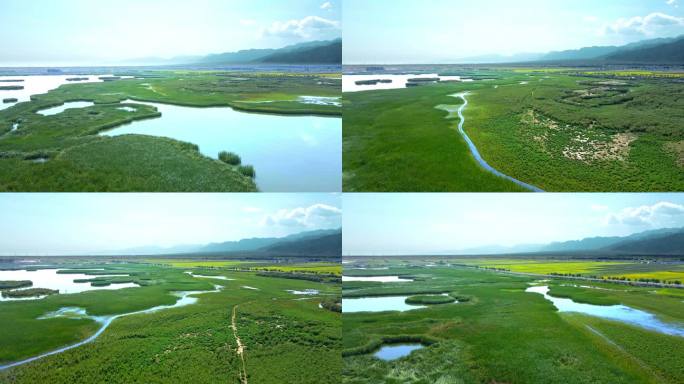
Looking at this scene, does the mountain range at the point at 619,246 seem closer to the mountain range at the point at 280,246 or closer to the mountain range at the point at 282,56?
the mountain range at the point at 280,246

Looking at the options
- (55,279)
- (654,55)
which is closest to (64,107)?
(55,279)

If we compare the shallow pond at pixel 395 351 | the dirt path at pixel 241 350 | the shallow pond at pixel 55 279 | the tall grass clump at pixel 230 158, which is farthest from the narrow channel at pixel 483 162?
the shallow pond at pixel 55 279

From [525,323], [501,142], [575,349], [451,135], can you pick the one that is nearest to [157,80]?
[451,135]

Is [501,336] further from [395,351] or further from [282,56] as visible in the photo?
[282,56]

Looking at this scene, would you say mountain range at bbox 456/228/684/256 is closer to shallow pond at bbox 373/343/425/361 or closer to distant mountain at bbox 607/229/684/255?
distant mountain at bbox 607/229/684/255

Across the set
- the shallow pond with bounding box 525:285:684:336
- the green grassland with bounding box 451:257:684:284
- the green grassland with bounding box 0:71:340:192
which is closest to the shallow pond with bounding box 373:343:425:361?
the green grassland with bounding box 451:257:684:284

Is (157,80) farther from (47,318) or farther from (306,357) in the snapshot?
(306,357)
